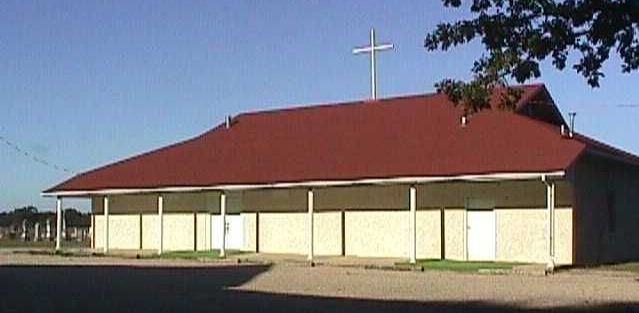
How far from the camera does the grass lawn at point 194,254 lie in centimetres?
3775

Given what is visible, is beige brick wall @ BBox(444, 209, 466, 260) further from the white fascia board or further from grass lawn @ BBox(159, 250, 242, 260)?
grass lawn @ BBox(159, 250, 242, 260)

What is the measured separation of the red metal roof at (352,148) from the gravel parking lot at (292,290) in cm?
382

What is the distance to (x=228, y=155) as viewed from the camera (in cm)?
4094

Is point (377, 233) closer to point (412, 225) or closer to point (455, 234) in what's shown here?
point (455, 234)

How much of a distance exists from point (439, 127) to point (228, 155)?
7818mm

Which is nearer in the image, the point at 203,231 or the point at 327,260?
the point at 327,260

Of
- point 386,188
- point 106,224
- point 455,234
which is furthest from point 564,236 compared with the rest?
point 106,224

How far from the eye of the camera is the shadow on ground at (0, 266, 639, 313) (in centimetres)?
1864

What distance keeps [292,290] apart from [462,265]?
32.7ft

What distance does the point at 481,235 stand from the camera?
34.3m

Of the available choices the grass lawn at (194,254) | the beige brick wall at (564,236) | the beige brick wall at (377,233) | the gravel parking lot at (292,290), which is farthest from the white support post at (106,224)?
the beige brick wall at (564,236)

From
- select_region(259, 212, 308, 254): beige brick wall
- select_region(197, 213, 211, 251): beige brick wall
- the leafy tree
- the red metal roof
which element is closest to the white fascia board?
the red metal roof

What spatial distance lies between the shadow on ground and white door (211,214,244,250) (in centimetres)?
1201

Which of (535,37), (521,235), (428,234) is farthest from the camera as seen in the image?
(428,234)
